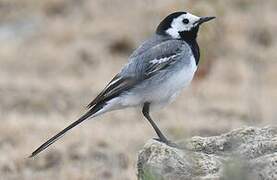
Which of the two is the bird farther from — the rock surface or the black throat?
the rock surface

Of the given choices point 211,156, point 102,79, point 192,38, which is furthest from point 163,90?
point 102,79

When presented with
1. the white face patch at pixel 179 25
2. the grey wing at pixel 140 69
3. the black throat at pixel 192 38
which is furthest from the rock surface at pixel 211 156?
the white face patch at pixel 179 25

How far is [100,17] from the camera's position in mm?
17750

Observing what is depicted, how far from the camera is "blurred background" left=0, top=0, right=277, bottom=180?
372 inches

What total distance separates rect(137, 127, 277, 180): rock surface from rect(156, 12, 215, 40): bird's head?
124 cm

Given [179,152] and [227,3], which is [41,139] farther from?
[227,3]

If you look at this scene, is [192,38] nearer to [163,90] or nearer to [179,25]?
[179,25]

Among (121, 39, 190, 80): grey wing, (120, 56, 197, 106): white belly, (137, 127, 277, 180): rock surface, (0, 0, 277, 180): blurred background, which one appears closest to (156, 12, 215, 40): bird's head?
(121, 39, 190, 80): grey wing

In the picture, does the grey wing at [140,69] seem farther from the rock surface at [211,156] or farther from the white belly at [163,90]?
the rock surface at [211,156]

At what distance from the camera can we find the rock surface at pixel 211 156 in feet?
16.3

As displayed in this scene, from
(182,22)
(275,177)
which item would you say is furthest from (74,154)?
(275,177)

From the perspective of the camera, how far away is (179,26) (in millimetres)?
6891

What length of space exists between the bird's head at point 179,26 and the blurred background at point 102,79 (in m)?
0.76

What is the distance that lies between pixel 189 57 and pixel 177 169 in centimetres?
169
